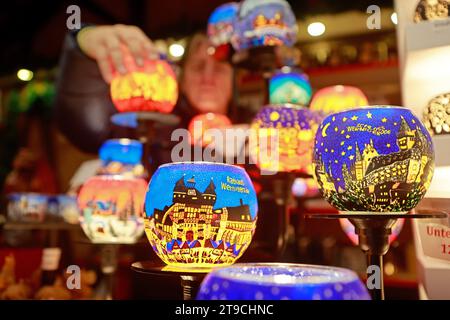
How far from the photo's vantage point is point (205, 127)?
3236mm

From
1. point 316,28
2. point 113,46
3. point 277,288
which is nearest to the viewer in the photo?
point 277,288

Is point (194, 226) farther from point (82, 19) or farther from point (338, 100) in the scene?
point (82, 19)

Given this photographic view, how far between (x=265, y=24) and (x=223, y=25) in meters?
0.55

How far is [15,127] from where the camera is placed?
5879 mm

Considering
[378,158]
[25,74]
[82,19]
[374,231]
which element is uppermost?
[82,19]

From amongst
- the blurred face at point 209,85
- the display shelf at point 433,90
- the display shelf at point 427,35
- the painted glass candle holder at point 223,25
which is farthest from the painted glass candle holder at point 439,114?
the blurred face at point 209,85

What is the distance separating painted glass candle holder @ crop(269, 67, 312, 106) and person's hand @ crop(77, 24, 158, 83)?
71cm

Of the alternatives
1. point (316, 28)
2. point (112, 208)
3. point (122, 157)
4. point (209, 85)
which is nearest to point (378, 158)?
point (112, 208)

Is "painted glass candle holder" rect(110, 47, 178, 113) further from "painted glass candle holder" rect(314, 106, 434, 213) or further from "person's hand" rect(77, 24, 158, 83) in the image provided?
"painted glass candle holder" rect(314, 106, 434, 213)

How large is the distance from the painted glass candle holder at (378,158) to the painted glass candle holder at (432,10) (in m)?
0.61

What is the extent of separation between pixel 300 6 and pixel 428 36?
116 inches

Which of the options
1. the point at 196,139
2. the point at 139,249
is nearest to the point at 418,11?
the point at 196,139

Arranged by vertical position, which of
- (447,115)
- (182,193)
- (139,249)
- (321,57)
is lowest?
(139,249)
